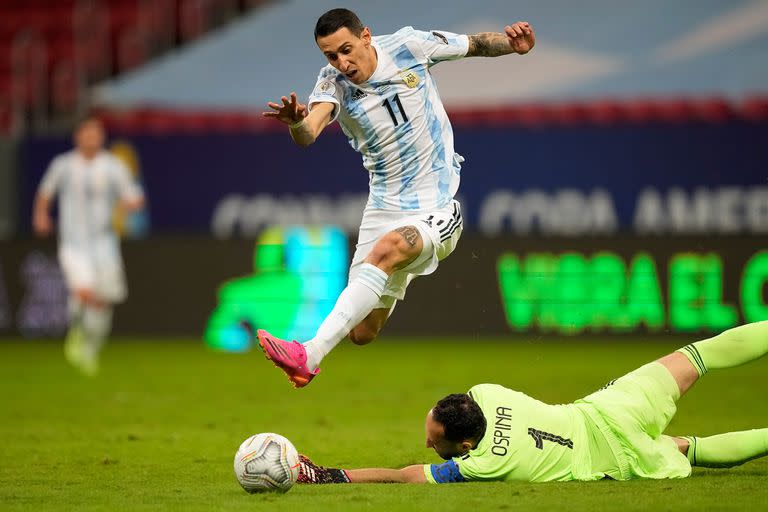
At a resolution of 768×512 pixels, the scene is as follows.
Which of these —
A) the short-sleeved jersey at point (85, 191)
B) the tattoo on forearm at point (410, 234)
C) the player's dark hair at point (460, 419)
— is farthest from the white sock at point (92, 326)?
the player's dark hair at point (460, 419)

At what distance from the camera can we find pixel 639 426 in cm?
616

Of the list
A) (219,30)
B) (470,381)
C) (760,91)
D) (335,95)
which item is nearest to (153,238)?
(219,30)

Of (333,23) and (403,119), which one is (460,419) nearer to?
(403,119)

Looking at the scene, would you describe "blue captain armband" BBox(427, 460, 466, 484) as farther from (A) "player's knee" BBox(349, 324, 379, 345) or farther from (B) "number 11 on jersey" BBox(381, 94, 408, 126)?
(B) "number 11 on jersey" BBox(381, 94, 408, 126)

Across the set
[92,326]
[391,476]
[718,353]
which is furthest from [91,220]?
[718,353]

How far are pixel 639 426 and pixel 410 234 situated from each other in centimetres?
162

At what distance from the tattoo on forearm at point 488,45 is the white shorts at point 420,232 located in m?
0.91

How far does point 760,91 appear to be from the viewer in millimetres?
16406

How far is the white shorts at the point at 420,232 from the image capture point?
23.0 ft

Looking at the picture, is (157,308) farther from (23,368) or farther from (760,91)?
(760,91)

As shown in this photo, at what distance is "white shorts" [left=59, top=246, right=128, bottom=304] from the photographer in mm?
13537

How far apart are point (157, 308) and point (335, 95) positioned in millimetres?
10416

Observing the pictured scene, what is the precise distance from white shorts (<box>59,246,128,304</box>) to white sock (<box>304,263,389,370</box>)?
24.1 ft

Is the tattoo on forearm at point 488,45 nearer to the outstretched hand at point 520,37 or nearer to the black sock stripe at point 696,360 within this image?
the outstretched hand at point 520,37
